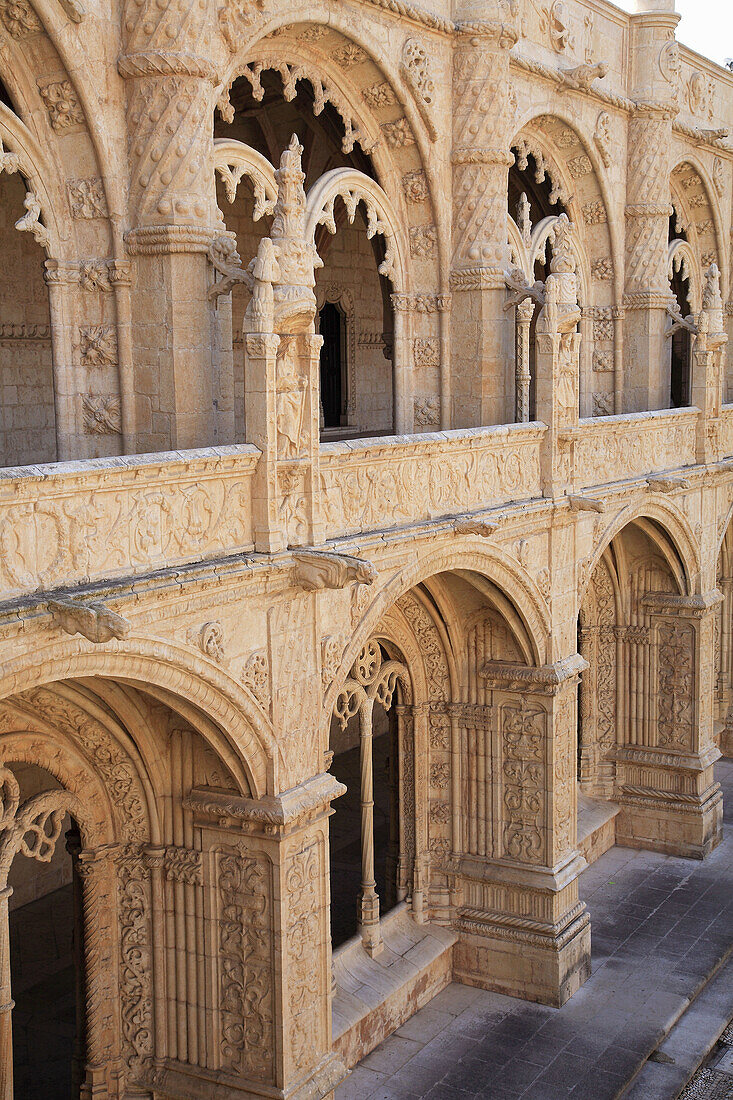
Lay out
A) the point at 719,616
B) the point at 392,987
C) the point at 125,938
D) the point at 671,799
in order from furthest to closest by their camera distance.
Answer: the point at 719,616 → the point at 671,799 → the point at 392,987 → the point at 125,938

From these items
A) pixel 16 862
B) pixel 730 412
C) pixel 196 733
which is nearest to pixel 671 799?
pixel 730 412

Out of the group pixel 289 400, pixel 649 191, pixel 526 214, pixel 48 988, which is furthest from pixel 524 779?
pixel 649 191

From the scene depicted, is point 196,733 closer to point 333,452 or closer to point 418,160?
point 333,452

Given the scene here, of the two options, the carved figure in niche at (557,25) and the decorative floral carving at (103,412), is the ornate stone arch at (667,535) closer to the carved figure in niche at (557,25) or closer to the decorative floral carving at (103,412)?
the carved figure in niche at (557,25)

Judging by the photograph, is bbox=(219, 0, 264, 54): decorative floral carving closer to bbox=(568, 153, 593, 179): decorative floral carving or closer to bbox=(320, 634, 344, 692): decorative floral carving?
bbox=(320, 634, 344, 692): decorative floral carving

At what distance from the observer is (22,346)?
39.1 ft

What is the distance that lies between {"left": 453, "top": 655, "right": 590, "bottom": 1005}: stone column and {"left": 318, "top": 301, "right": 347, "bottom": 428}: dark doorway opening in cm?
537

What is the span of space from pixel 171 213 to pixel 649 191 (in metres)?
8.50

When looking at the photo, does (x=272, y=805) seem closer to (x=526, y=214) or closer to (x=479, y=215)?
(x=479, y=215)

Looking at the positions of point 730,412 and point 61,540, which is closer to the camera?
point 61,540

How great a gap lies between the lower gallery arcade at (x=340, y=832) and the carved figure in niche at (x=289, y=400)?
1.66 m

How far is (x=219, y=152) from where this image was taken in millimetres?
9953

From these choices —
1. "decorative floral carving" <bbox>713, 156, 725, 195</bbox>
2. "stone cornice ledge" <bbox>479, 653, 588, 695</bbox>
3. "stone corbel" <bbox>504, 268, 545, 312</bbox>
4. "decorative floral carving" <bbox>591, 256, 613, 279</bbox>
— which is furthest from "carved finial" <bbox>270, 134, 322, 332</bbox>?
"decorative floral carving" <bbox>713, 156, 725, 195</bbox>

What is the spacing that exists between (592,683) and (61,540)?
11097 mm
